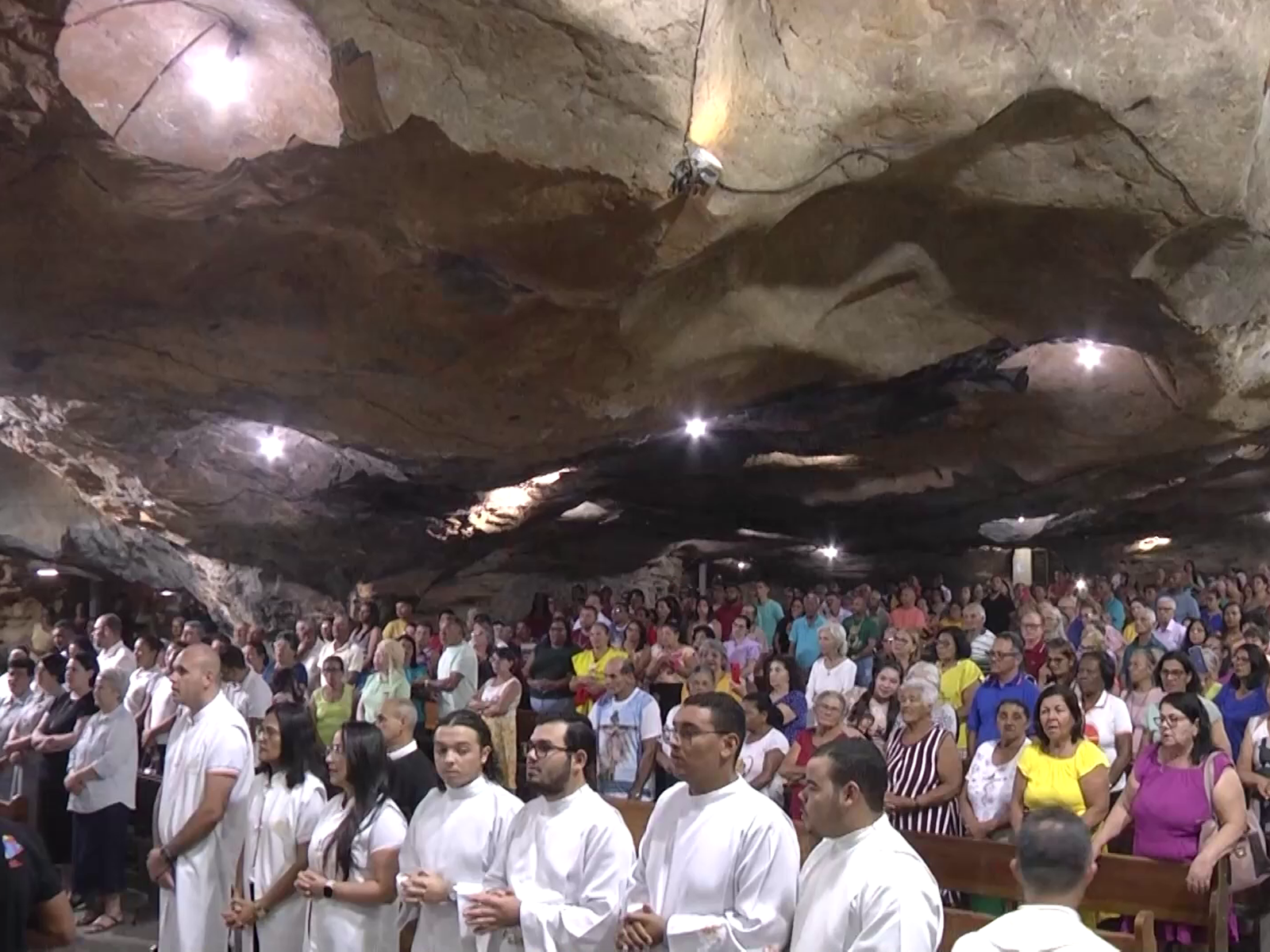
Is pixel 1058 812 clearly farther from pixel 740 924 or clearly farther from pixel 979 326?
pixel 979 326

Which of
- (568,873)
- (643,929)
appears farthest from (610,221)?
(643,929)

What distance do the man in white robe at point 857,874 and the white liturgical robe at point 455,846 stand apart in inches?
44.7

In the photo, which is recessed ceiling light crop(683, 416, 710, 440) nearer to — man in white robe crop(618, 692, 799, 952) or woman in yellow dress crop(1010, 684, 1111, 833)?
woman in yellow dress crop(1010, 684, 1111, 833)

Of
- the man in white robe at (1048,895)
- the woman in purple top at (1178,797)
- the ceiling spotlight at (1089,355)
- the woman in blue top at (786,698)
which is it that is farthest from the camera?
the ceiling spotlight at (1089,355)

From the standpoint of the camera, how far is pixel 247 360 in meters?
6.89

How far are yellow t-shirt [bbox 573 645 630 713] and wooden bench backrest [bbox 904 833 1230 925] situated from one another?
11.1 feet

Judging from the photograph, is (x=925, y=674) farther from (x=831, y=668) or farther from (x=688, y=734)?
(x=688, y=734)

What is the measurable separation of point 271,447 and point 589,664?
4.21 meters

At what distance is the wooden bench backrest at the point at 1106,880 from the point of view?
13.9 feet

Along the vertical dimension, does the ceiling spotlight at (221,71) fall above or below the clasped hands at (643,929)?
above

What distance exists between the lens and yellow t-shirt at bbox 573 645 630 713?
315 inches

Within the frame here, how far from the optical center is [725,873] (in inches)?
127

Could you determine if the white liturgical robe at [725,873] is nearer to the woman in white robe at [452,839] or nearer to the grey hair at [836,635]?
the woman in white robe at [452,839]

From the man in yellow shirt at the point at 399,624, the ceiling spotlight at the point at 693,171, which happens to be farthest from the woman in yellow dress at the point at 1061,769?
the man in yellow shirt at the point at 399,624
